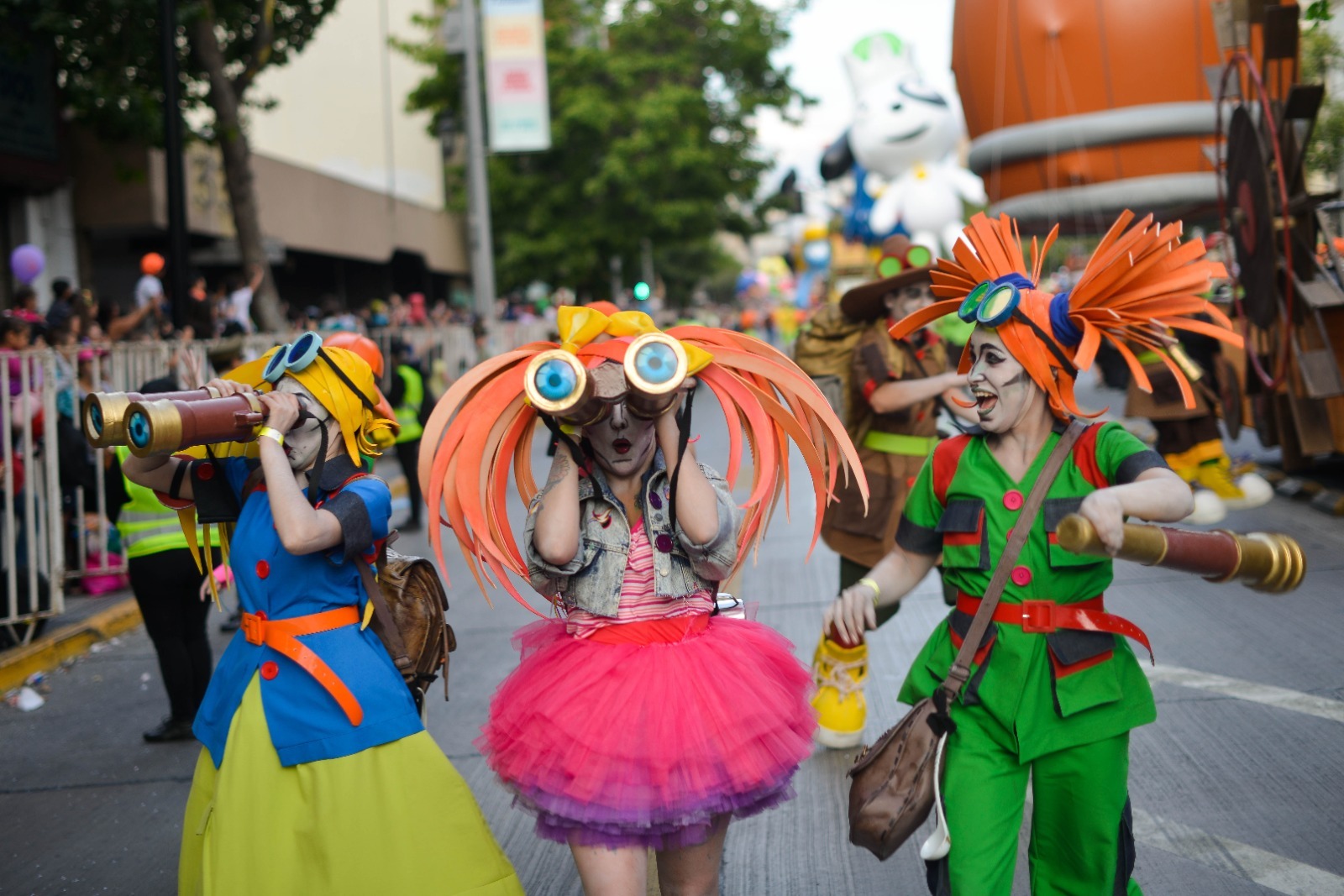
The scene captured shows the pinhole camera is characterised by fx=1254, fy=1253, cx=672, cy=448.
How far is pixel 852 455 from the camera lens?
3.16 m

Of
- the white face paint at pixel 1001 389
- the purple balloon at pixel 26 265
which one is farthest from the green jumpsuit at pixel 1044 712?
the purple balloon at pixel 26 265

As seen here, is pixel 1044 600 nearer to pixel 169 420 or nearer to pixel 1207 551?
pixel 1207 551

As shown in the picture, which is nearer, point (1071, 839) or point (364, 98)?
point (1071, 839)

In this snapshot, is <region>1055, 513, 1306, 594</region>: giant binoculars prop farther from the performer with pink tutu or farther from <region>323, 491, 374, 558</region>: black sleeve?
<region>323, 491, 374, 558</region>: black sleeve

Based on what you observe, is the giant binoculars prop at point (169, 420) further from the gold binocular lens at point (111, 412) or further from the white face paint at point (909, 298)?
the white face paint at point (909, 298)

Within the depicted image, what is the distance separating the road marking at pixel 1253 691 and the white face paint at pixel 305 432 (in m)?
4.11

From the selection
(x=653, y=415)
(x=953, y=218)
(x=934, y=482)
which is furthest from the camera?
(x=953, y=218)

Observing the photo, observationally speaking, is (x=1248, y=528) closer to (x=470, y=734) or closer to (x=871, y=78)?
(x=470, y=734)

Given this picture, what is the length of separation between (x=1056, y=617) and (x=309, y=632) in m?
1.93

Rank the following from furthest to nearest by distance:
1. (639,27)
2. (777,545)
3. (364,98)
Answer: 1. (639,27)
2. (364,98)
3. (777,545)

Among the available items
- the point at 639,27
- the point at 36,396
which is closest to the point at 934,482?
the point at 36,396

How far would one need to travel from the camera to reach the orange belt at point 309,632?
10.7 feet

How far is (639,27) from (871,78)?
14409 mm

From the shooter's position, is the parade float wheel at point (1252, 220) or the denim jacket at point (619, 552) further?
the parade float wheel at point (1252, 220)
